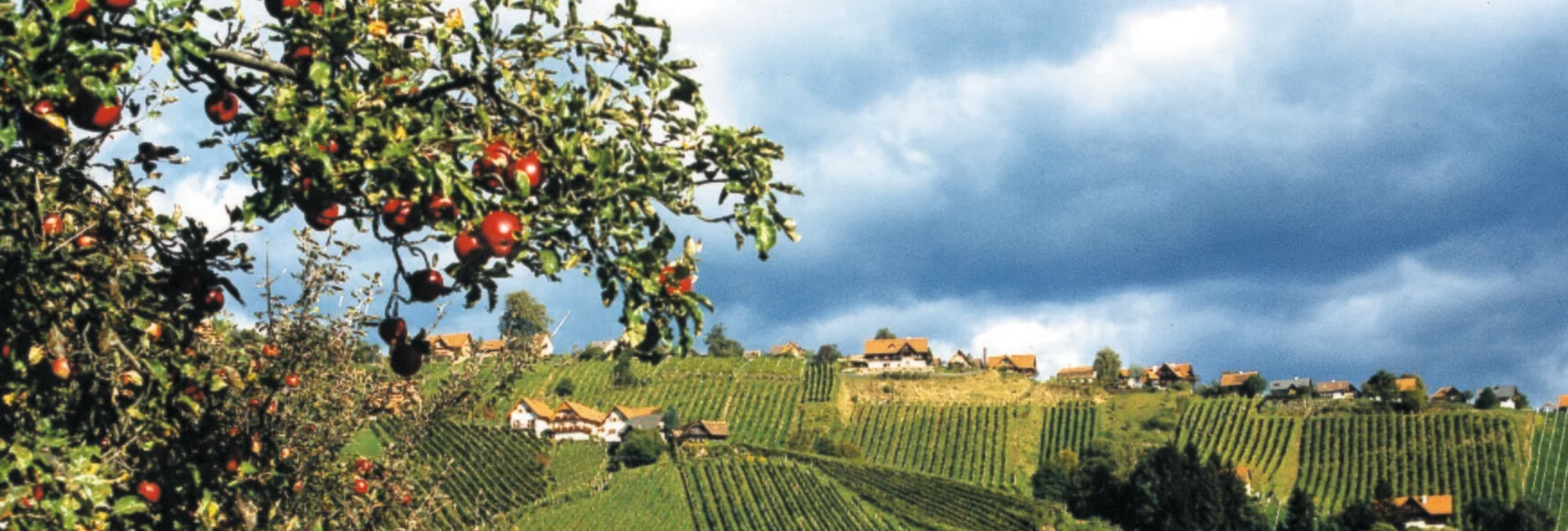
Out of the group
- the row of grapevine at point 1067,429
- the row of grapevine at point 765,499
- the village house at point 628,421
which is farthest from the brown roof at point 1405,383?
the village house at point 628,421

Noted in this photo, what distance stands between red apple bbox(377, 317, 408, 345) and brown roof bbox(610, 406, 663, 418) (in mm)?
99675

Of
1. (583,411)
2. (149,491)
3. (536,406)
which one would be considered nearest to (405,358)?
(149,491)

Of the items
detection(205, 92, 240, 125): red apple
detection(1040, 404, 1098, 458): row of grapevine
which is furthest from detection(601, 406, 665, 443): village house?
detection(205, 92, 240, 125): red apple

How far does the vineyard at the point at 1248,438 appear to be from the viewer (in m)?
98.8

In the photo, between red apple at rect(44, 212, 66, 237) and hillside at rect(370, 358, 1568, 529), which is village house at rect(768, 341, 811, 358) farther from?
red apple at rect(44, 212, 66, 237)

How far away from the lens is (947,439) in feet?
356

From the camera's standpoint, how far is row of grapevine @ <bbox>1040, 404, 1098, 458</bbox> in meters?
107

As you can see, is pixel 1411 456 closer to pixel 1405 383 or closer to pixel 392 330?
pixel 1405 383

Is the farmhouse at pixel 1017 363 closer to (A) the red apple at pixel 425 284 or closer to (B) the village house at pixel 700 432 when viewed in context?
(B) the village house at pixel 700 432

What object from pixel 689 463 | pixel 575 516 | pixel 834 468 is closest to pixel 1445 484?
pixel 834 468

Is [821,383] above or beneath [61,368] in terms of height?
above

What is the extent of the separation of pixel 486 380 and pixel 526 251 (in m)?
5.25

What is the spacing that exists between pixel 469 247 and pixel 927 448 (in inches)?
4088

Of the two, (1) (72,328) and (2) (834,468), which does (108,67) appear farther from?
(2) (834,468)
